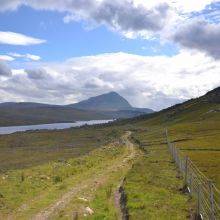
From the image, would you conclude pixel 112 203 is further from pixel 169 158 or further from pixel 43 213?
pixel 169 158

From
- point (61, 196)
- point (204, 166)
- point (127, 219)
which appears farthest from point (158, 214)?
point (204, 166)

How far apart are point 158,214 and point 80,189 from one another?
13398 mm

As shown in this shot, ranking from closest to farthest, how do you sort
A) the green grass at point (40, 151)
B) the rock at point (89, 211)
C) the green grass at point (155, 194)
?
the green grass at point (155, 194) < the rock at point (89, 211) < the green grass at point (40, 151)

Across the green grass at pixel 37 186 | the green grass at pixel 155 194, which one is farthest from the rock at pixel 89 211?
the green grass at pixel 37 186

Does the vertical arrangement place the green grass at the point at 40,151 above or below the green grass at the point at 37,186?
above

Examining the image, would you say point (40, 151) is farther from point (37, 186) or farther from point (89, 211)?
point (89, 211)

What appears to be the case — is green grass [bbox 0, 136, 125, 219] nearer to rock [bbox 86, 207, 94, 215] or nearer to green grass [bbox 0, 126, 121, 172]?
rock [bbox 86, 207, 94, 215]

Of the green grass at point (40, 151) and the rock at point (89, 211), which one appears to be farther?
the green grass at point (40, 151)

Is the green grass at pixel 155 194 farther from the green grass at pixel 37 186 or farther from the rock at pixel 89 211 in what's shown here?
the green grass at pixel 37 186

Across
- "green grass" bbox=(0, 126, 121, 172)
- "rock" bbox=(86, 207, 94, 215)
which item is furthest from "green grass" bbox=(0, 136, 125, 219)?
"green grass" bbox=(0, 126, 121, 172)

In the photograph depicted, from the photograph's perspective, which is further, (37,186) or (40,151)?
(40,151)

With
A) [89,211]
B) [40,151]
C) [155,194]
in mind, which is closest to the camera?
[89,211]

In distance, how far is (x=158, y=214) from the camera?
28.9 m

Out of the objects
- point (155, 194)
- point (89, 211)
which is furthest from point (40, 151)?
point (89, 211)
